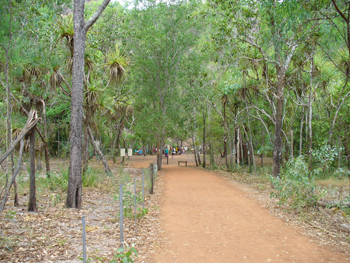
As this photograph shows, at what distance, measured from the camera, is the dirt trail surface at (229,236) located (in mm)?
5715

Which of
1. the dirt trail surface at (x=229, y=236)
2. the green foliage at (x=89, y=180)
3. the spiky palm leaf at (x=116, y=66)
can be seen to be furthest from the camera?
the spiky palm leaf at (x=116, y=66)

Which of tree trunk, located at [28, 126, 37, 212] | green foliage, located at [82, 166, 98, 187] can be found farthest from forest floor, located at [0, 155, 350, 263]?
green foliage, located at [82, 166, 98, 187]

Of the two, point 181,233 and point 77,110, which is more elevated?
point 77,110

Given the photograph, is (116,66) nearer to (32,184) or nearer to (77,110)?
(77,110)

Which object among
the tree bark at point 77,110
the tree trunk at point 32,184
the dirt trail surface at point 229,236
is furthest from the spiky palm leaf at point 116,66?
the tree trunk at point 32,184

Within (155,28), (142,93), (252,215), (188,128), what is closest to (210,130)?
(188,128)

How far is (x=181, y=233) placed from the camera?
7.21 metres

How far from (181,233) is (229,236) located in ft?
3.43

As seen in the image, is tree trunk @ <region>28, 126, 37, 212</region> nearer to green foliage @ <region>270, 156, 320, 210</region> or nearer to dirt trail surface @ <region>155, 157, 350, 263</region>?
dirt trail surface @ <region>155, 157, 350, 263</region>

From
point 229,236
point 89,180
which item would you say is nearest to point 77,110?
point 89,180

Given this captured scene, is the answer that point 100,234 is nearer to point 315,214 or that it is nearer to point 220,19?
point 315,214

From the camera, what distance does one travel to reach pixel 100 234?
257 inches

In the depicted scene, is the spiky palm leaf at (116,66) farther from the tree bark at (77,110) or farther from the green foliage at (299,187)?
the green foliage at (299,187)

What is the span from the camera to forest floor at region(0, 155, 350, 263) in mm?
5535
